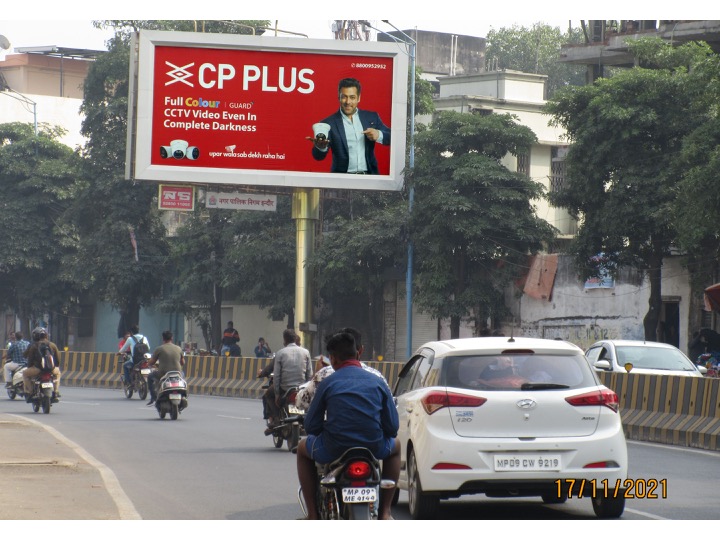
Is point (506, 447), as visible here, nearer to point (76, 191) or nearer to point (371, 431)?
point (371, 431)

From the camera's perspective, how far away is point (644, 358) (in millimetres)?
21375

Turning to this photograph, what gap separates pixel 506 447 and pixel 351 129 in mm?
23876

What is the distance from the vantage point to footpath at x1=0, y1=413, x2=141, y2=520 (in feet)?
32.3

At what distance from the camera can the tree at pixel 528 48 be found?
247 feet

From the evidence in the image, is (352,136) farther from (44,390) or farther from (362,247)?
(44,390)

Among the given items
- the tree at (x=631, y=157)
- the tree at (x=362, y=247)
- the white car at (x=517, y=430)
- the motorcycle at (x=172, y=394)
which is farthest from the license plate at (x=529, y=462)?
the tree at (x=362, y=247)

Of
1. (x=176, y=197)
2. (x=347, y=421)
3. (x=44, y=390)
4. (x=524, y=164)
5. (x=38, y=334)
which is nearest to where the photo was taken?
(x=347, y=421)

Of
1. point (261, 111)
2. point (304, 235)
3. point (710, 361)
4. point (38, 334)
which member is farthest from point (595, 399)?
point (304, 235)

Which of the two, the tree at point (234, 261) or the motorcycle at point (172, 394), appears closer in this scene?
the motorcycle at point (172, 394)

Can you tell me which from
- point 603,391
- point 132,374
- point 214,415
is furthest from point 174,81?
point 603,391

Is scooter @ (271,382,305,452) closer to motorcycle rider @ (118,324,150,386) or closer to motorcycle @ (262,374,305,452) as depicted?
motorcycle @ (262,374,305,452)

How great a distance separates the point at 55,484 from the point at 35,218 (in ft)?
146

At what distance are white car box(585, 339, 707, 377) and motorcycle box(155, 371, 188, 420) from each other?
6.68 metres

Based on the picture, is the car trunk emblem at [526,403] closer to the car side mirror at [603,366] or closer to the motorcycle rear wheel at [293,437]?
the motorcycle rear wheel at [293,437]
